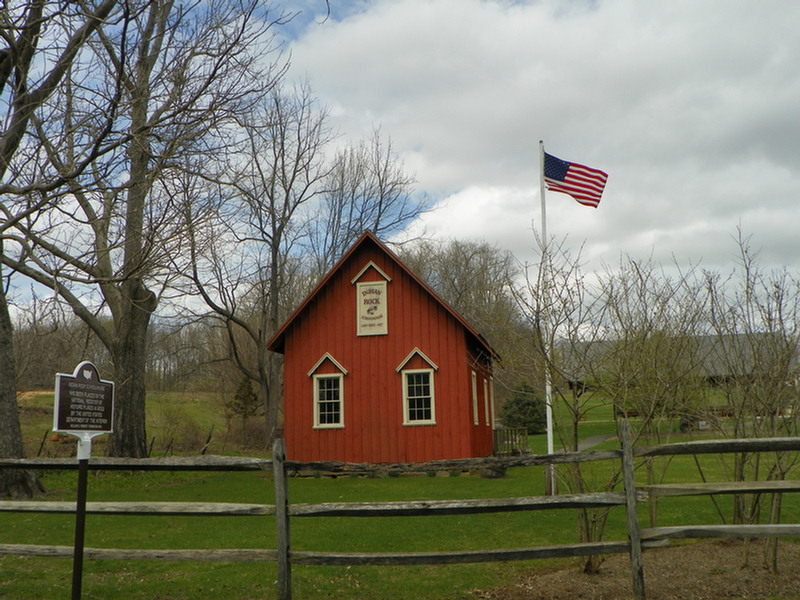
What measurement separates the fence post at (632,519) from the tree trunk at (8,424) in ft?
43.5

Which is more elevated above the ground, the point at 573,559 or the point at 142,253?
the point at 142,253

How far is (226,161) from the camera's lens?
11500 millimetres

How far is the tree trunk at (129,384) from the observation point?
21.0 m

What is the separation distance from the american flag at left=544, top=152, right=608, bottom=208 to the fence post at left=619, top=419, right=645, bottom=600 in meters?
11.2

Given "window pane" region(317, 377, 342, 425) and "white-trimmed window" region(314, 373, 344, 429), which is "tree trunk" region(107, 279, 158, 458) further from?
"window pane" region(317, 377, 342, 425)

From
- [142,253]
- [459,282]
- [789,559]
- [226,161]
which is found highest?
[459,282]

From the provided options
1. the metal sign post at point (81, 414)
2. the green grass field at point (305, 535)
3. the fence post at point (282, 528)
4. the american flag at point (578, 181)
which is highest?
the american flag at point (578, 181)

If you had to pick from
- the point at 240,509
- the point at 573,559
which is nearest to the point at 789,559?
the point at 573,559

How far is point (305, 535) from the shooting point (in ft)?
35.4

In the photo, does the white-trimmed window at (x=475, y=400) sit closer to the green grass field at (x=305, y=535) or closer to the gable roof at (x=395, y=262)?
the gable roof at (x=395, y=262)

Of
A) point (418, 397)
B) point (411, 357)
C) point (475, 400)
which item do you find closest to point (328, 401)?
point (418, 397)

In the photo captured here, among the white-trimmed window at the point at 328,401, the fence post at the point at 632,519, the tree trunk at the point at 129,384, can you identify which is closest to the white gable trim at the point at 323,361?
the white-trimmed window at the point at 328,401

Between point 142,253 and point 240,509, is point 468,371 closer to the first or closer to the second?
point 142,253

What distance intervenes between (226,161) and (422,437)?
11.6 meters
